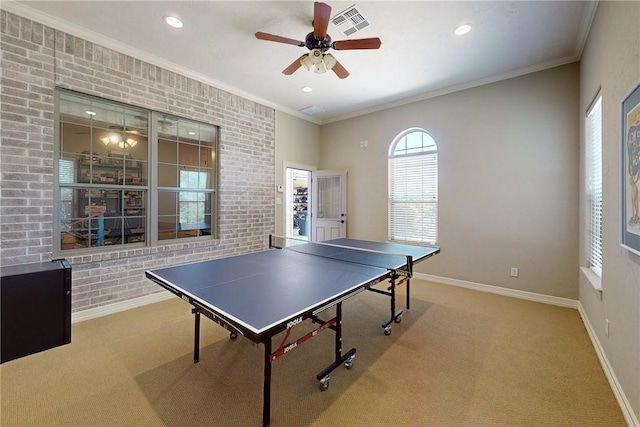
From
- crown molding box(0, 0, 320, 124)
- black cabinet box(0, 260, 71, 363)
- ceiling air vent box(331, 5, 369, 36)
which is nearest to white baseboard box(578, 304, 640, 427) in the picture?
ceiling air vent box(331, 5, 369, 36)

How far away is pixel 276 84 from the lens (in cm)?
411

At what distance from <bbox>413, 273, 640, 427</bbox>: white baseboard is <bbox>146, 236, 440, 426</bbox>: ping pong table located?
144 centimetres

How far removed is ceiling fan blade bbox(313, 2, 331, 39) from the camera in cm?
202

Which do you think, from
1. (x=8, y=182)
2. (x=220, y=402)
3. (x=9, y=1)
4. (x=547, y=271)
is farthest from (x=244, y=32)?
(x=547, y=271)

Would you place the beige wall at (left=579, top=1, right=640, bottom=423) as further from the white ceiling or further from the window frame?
the white ceiling

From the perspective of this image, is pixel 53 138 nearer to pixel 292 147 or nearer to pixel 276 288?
pixel 276 288

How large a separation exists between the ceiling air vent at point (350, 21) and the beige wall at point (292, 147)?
2.53 meters

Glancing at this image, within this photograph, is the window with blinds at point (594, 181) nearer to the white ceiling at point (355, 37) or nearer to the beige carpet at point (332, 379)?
the beige carpet at point (332, 379)

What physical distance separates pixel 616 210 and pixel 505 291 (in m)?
2.29

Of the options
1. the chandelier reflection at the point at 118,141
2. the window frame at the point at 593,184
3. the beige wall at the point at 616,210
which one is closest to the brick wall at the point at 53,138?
the chandelier reflection at the point at 118,141

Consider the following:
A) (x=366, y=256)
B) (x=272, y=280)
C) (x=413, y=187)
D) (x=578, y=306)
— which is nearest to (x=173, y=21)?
(x=272, y=280)

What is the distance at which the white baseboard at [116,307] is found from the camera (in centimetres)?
289

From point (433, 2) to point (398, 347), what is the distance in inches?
122

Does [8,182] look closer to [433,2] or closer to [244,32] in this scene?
[244,32]
